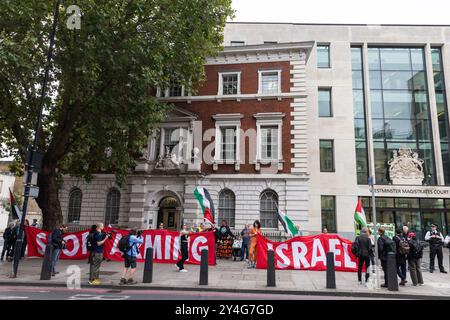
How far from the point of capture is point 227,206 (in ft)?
71.1

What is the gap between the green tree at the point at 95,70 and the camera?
A: 14339mm

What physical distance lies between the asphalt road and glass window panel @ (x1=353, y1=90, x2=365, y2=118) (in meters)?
21.0

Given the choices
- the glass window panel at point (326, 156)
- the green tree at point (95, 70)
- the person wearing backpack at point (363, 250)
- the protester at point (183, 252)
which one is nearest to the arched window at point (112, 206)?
the green tree at point (95, 70)

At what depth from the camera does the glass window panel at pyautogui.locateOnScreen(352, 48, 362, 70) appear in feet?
92.3

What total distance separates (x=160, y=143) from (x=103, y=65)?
319 inches

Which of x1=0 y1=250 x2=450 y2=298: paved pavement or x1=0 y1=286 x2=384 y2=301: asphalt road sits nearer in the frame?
x1=0 y1=286 x2=384 y2=301: asphalt road

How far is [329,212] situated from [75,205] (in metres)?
19.2

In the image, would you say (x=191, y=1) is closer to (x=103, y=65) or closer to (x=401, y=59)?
(x=103, y=65)

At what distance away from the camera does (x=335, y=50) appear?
27.5 m

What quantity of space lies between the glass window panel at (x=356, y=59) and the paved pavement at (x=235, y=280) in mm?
19574

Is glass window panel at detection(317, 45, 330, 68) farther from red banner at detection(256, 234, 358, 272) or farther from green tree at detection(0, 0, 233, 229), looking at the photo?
red banner at detection(256, 234, 358, 272)

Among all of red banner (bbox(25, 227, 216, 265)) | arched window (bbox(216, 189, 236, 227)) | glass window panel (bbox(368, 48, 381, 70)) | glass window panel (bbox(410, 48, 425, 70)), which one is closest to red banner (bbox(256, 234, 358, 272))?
red banner (bbox(25, 227, 216, 265))
